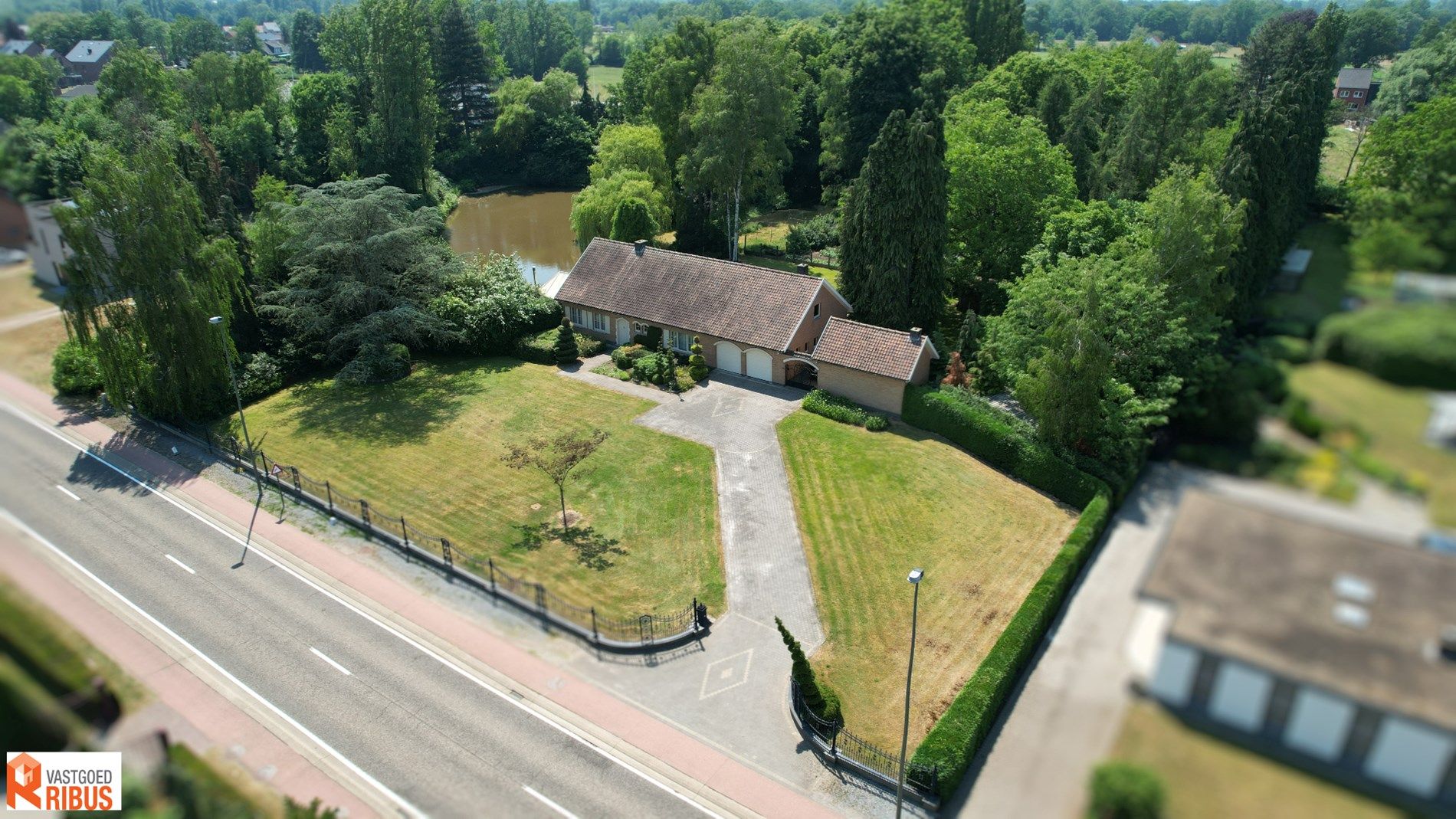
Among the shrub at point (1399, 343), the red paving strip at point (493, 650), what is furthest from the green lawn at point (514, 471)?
the shrub at point (1399, 343)

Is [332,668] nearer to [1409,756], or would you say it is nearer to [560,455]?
[560,455]

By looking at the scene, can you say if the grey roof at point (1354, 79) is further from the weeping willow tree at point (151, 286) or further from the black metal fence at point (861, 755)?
the weeping willow tree at point (151, 286)

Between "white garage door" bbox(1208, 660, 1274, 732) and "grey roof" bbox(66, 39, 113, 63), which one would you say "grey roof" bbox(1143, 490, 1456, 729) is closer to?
"white garage door" bbox(1208, 660, 1274, 732)

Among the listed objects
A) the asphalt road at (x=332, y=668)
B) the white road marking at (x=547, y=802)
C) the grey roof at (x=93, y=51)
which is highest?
the grey roof at (x=93, y=51)

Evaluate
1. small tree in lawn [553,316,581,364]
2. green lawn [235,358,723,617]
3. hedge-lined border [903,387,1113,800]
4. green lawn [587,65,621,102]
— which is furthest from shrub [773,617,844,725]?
green lawn [587,65,621,102]

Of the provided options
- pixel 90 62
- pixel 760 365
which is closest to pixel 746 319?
pixel 760 365
